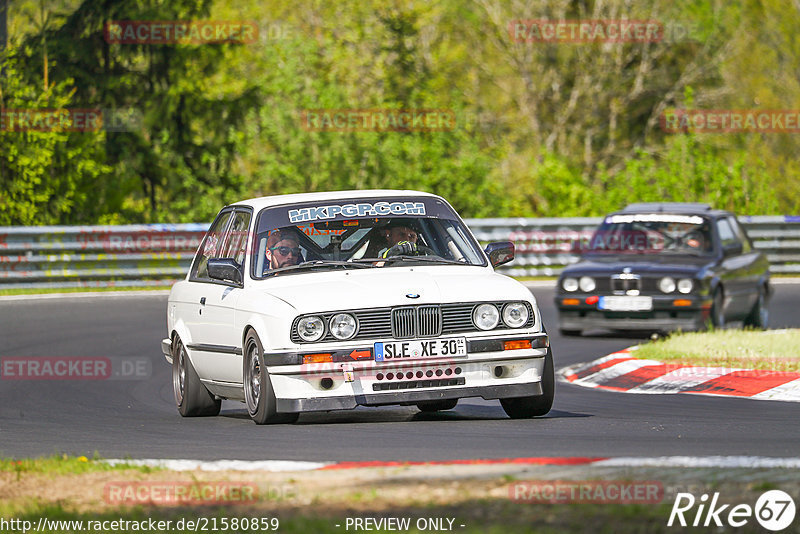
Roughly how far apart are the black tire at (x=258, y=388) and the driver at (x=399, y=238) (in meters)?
1.23

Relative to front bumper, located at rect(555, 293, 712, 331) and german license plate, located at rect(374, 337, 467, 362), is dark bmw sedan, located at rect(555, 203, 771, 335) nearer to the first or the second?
front bumper, located at rect(555, 293, 712, 331)

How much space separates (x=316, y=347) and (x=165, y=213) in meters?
22.4

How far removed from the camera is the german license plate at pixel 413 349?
9711 mm

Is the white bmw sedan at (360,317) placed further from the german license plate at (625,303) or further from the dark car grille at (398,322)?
the german license plate at (625,303)

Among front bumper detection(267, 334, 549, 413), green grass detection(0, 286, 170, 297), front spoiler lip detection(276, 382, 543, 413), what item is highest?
front bumper detection(267, 334, 549, 413)

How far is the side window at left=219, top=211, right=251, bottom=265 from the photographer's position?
11219 mm

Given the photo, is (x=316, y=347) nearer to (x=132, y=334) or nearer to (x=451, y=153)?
(x=132, y=334)

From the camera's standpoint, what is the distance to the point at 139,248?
2541 centimetres

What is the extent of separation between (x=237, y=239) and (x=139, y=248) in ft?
46.5

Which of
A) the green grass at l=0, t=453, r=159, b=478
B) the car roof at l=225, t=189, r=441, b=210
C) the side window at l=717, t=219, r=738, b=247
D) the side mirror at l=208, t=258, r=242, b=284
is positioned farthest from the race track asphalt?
the side window at l=717, t=219, r=738, b=247

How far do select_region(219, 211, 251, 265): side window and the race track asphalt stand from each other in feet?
4.02

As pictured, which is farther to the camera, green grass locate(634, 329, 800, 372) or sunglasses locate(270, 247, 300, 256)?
green grass locate(634, 329, 800, 372)

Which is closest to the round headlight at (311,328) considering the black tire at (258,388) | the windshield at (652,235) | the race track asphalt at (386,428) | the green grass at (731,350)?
the black tire at (258,388)

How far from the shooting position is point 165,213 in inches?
1246
